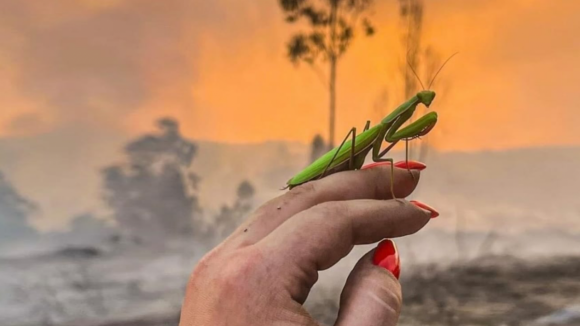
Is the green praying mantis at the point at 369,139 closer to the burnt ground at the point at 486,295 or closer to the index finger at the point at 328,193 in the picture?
the index finger at the point at 328,193

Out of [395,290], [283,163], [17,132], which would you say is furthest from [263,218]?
[17,132]

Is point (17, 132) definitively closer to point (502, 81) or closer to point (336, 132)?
point (336, 132)

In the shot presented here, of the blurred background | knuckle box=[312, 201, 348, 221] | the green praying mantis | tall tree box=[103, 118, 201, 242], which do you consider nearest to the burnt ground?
the blurred background

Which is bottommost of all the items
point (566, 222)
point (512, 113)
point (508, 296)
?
point (508, 296)

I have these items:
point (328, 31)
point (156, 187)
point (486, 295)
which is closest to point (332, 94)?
point (328, 31)

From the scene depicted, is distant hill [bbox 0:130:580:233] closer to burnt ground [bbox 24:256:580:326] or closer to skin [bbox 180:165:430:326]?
burnt ground [bbox 24:256:580:326]
